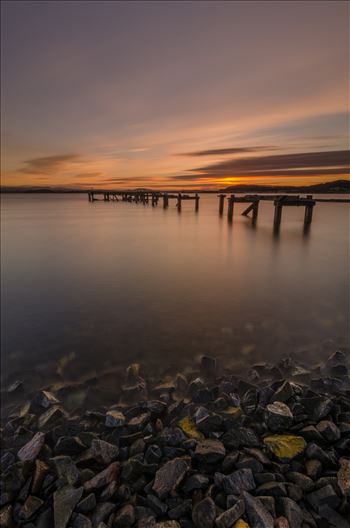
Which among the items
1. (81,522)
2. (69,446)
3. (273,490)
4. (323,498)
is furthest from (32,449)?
(323,498)

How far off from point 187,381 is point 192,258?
30.2ft

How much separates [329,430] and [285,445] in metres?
0.56

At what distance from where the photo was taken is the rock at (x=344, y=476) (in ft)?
8.63

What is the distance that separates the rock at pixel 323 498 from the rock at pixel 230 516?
682 millimetres

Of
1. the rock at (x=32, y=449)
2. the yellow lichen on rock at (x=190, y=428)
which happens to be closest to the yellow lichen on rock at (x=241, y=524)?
the yellow lichen on rock at (x=190, y=428)

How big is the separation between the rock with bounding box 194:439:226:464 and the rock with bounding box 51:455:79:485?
1.32 meters

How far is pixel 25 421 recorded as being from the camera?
3.92 meters

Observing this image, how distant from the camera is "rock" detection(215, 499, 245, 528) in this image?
7.96ft

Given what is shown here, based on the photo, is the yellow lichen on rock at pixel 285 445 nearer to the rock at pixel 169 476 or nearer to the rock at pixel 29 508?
the rock at pixel 169 476

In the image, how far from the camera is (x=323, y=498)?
8.52 feet

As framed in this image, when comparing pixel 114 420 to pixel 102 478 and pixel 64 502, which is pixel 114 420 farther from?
pixel 64 502

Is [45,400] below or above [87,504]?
above

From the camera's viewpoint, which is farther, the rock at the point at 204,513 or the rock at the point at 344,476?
the rock at the point at 344,476

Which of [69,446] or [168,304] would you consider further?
[168,304]
